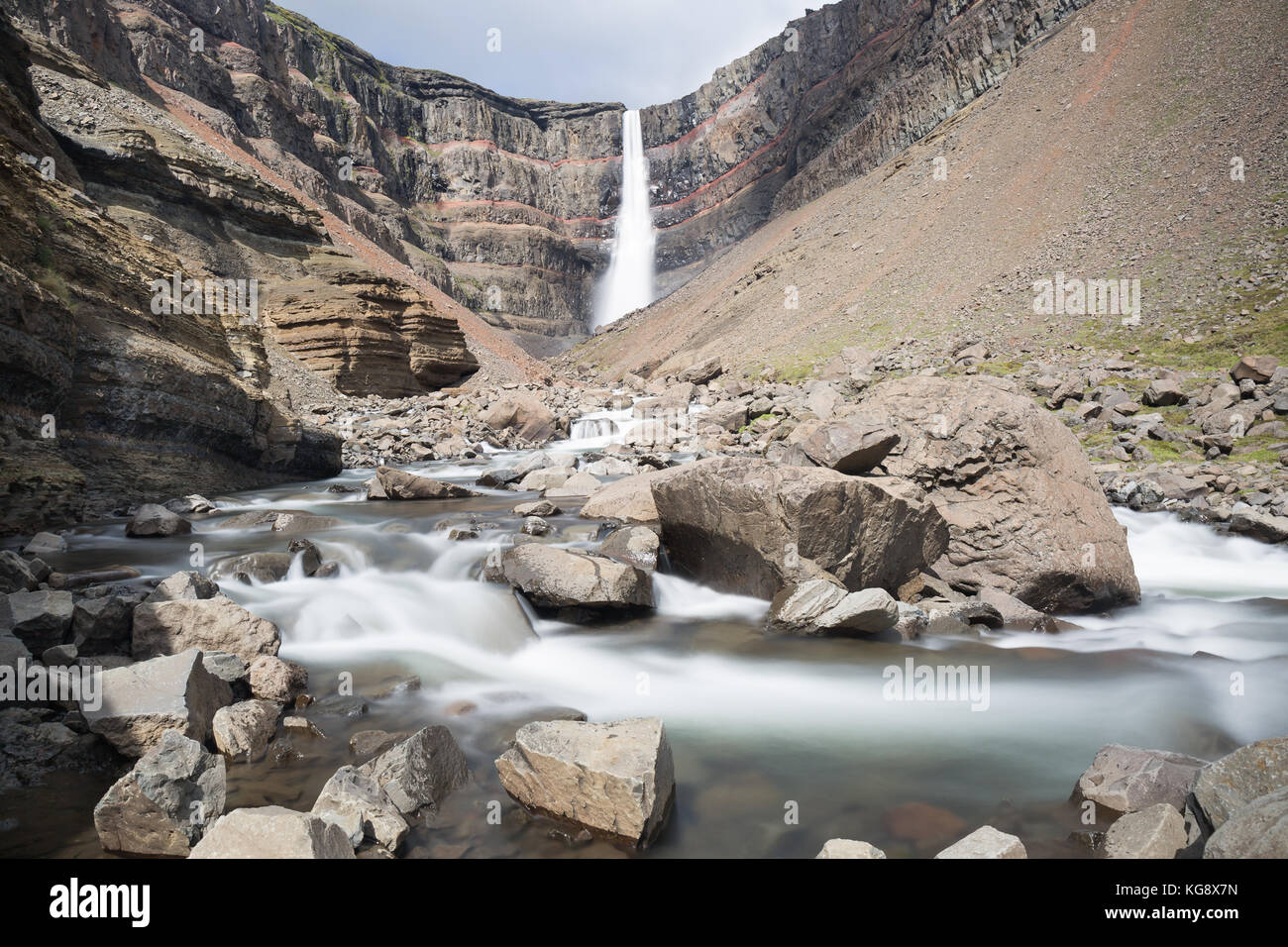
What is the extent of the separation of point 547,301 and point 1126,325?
90.0 m

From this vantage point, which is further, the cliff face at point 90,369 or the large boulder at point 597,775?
the cliff face at point 90,369

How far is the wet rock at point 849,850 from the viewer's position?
3.14 m

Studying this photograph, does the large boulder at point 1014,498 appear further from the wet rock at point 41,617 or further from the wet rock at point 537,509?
the wet rock at point 41,617

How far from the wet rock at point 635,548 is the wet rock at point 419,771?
13.5 feet

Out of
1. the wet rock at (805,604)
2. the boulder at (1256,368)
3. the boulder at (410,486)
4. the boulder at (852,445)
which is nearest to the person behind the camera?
the wet rock at (805,604)

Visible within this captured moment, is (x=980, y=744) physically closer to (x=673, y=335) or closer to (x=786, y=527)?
(x=786, y=527)

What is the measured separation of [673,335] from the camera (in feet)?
176

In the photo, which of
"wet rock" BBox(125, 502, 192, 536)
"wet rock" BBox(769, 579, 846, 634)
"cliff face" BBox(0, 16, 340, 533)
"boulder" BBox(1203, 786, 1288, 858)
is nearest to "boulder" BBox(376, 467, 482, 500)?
"cliff face" BBox(0, 16, 340, 533)

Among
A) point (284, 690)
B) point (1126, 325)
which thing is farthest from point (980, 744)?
point (1126, 325)

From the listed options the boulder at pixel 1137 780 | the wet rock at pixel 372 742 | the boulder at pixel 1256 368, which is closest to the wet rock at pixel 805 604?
the boulder at pixel 1137 780

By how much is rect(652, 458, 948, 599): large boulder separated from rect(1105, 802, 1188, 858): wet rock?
3.85 metres

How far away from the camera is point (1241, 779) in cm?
293

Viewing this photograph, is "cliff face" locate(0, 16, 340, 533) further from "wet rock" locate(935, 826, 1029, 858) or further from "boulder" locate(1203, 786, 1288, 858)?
"boulder" locate(1203, 786, 1288, 858)

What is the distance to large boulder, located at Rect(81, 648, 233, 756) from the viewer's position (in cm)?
393
